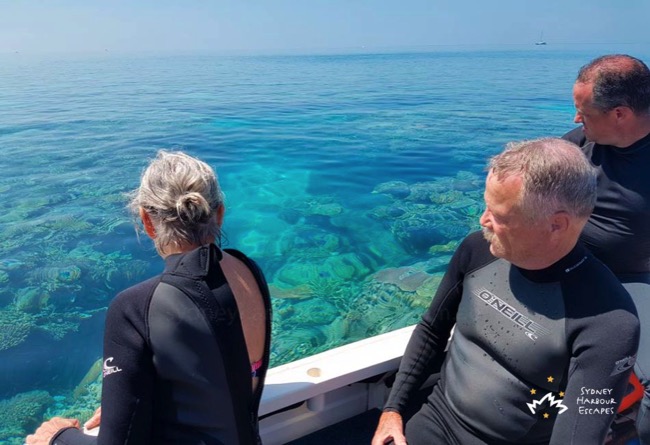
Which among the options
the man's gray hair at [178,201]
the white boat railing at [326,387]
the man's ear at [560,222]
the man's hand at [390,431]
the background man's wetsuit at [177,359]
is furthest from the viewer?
the white boat railing at [326,387]

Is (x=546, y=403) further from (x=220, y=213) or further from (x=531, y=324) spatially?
(x=220, y=213)

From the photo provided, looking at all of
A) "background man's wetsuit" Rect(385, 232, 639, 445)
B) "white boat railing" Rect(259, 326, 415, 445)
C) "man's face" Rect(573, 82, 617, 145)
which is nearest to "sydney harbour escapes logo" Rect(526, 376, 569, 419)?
"background man's wetsuit" Rect(385, 232, 639, 445)

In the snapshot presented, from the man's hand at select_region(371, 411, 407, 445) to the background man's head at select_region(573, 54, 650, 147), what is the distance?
1.57m

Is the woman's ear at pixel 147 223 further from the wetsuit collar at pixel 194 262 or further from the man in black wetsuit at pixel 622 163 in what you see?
the man in black wetsuit at pixel 622 163

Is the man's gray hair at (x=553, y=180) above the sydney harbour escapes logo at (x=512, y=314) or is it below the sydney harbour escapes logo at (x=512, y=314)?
above

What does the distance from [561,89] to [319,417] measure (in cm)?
2122

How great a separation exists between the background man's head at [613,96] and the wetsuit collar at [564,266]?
2.92 feet

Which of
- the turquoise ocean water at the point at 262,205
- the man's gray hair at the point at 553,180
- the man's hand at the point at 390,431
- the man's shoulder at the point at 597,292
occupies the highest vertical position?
the man's gray hair at the point at 553,180

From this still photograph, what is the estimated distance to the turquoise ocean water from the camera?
167 inches

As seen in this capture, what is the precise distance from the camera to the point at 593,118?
224 centimetres

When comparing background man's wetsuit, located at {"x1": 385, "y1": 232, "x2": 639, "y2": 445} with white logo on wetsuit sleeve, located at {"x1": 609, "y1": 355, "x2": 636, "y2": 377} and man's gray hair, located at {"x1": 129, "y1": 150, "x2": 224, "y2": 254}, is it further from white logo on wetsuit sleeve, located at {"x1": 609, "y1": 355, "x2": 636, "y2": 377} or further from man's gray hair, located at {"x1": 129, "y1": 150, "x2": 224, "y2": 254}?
man's gray hair, located at {"x1": 129, "y1": 150, "x2": 224, "y2": 254}

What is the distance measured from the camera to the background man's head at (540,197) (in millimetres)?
1487

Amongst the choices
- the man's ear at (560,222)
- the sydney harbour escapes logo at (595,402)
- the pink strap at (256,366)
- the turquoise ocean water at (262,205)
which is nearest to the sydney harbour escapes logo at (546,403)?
the sydney harbour escapes logo at (595,402)

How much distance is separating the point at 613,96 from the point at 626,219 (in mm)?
558
